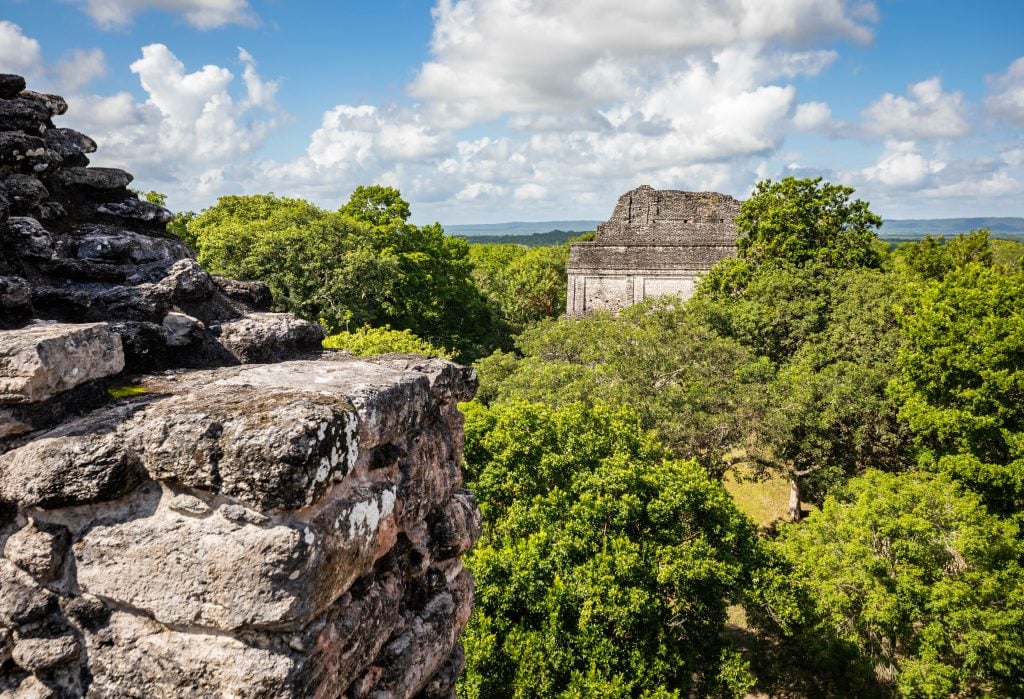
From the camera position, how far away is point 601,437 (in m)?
12.3

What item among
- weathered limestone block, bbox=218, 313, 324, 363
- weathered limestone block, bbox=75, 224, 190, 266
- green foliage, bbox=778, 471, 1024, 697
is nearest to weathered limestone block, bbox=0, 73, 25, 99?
weathered limestone block, bbox=75, 224, 190, 266

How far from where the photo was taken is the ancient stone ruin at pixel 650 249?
86.2 feet

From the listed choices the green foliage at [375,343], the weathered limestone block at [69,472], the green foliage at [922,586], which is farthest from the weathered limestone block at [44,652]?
the green foliage at [375,343]

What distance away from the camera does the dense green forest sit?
31.4 ft

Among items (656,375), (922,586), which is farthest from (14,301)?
(656,375)

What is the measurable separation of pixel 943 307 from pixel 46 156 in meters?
15.9

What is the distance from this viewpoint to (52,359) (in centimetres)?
310

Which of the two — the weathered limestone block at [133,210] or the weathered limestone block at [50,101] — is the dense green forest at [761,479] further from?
the weathered limestone block at [50,101]

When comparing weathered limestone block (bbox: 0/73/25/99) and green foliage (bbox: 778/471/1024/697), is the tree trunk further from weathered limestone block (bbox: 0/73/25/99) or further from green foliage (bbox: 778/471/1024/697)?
weathered limestone block (bbox: 0/73/25/99)

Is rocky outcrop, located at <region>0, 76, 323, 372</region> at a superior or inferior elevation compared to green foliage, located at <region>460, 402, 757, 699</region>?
superior

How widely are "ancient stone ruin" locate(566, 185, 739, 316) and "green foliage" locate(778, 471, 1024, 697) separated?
48.9 ft

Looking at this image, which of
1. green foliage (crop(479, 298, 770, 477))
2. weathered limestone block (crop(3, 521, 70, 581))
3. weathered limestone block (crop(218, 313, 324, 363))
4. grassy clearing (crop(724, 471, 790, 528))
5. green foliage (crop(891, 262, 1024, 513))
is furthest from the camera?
grassy clearing (crop(724, 471, 790, 528))

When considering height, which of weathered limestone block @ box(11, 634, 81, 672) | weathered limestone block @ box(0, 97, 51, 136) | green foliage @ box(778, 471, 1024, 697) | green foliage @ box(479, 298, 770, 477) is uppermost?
weathered limestone block @ box(0, 97, 51, 136)

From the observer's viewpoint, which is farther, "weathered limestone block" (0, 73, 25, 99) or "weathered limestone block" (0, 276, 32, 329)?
"weathered limestone block" (0, 73, 25, 99)
